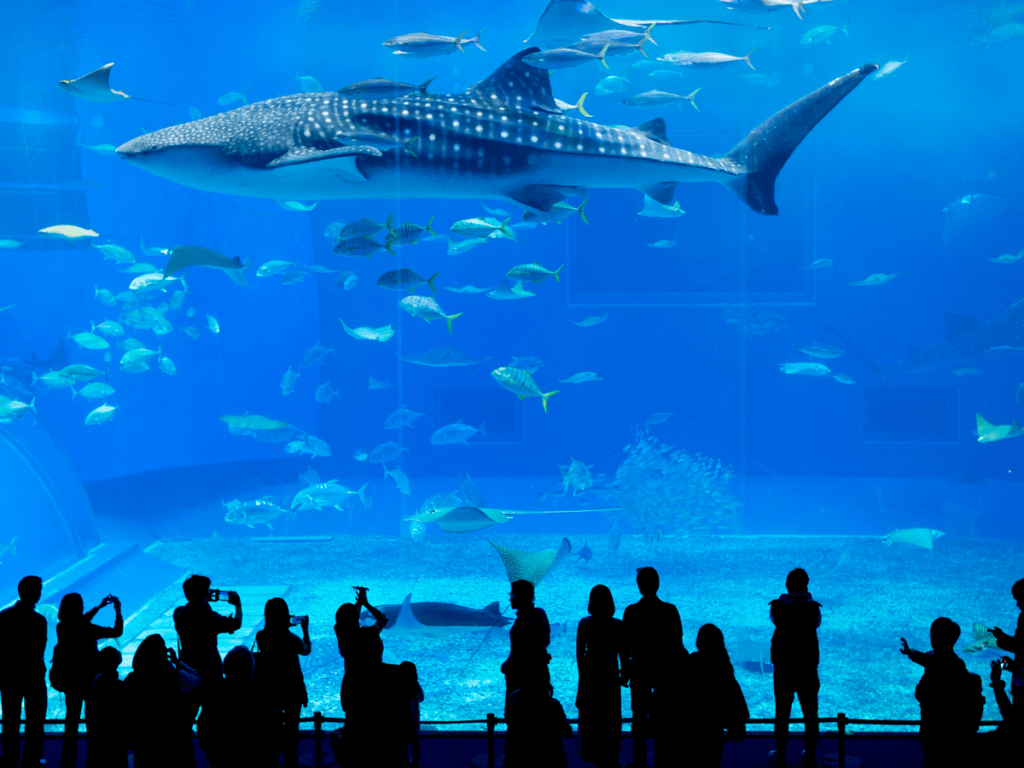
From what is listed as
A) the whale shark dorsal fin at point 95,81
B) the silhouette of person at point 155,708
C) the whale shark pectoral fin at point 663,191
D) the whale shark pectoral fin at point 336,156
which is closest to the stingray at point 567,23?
the whale shark pectoral fin at point 663,191

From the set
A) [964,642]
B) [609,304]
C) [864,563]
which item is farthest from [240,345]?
[964,642]

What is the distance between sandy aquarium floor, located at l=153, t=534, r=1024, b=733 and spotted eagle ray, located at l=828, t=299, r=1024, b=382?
557cm

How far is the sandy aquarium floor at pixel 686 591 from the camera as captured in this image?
563 centimetres

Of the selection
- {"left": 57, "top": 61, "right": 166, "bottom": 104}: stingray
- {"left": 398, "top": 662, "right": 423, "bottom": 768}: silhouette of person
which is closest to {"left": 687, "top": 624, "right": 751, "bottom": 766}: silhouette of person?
{"left": 398, "top": 662, "right": 423, "bottom": 768}: silhouette of person

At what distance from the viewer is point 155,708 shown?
224 cm

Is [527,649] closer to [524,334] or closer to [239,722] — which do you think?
[239,722]

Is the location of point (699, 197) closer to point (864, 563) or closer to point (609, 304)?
point (609, 304)

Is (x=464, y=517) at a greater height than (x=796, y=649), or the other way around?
(x=464, y=517)

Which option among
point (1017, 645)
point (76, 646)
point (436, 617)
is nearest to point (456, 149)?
point (76, 646)

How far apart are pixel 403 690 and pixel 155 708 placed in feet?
2.70

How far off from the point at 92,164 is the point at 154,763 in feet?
53.9

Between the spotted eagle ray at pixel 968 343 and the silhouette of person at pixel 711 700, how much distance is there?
15436 millimetres

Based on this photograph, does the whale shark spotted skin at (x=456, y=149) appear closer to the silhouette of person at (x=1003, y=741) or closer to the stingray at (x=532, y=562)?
the stingray at (x=532, y=562)

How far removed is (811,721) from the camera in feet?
9.53
